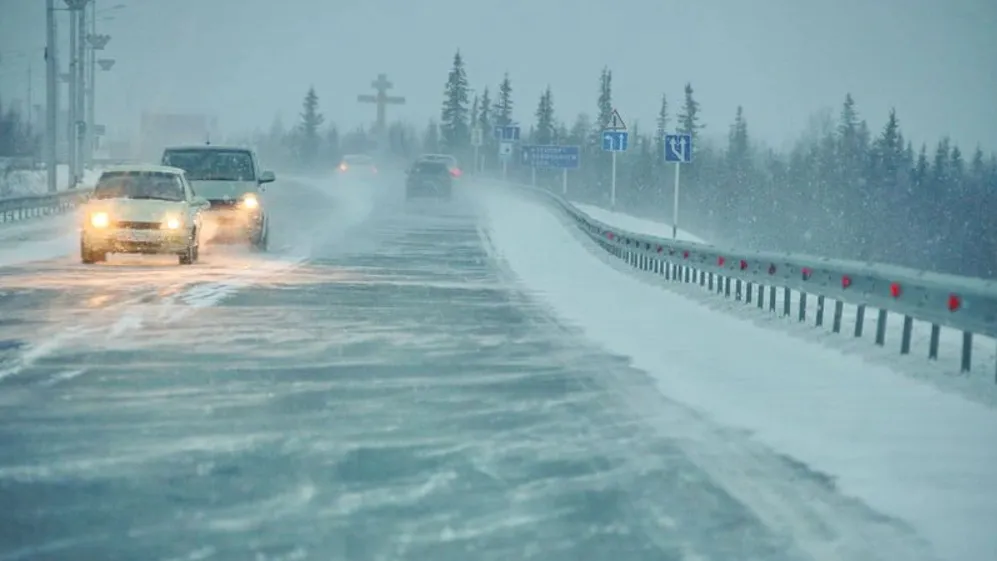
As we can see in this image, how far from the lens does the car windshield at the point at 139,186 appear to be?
26.8m

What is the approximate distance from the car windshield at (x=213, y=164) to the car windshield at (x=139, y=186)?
3.59 metres

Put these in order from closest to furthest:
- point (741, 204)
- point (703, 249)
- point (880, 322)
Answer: point (880, 322) < point (703, 249) < point (741, 204)

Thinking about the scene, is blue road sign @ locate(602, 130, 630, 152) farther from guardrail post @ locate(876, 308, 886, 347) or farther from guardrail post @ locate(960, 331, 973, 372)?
guardrail post @ locate(960, 331, 973, 372)

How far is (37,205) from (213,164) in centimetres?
1757

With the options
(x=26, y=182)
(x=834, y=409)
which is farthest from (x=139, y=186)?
(x=26, y=182)

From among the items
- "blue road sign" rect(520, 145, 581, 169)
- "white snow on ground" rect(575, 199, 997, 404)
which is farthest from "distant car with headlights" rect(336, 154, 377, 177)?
"white snow on ground" rect(575, 199, 997, 404)

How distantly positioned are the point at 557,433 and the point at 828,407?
2.62 metres

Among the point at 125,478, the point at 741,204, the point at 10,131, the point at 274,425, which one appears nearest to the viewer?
the point at 125,478

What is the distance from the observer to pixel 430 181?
6719cm

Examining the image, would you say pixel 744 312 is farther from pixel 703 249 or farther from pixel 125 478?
pixel 125 478

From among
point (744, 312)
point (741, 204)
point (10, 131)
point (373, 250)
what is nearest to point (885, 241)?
point (741, 204)

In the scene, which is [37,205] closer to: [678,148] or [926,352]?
[678,148]

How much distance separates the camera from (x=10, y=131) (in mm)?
135250

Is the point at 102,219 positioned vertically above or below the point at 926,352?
above
